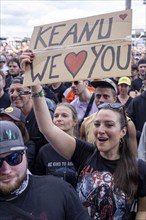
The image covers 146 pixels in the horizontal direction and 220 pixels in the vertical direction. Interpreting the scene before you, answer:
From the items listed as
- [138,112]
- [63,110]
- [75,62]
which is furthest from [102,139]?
[138,112]

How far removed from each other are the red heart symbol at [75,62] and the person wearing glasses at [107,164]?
0.25m

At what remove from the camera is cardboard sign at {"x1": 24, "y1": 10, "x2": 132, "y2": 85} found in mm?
1986

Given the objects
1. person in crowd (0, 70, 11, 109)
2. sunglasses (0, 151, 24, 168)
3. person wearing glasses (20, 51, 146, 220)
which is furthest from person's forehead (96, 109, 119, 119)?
person in crowd (0, 70, 11, 109)

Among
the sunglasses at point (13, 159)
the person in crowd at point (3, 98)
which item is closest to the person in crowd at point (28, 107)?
the person in crowd at point (3, 98)

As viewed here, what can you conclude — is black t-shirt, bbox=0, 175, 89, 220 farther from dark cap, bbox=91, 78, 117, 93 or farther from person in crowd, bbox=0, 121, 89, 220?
dark cap, bbox=91, 78, 117, 93

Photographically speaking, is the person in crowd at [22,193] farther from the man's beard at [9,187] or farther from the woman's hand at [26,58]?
the woman's hand at [26,58]

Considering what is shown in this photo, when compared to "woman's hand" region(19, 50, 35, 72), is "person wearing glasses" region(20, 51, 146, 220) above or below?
below

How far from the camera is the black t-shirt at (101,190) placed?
1.99 metres

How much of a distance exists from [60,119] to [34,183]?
1.40m

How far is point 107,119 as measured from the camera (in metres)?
2.20

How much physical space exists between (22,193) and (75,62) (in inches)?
35.2

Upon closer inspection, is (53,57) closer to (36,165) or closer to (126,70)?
(126,70)

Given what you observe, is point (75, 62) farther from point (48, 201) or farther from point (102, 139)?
point (48, 201)

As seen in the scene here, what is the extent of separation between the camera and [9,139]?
150cm
